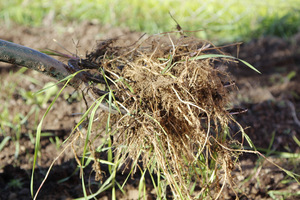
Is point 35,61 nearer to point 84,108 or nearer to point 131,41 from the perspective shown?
point 84,108

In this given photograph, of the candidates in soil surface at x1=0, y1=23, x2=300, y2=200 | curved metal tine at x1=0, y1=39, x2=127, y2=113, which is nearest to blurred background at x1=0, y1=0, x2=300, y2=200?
soil surface at x1=0, y1=23, x2=300, y2=200

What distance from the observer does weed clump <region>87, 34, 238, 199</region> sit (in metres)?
1.23

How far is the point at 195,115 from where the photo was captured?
1.25 metres

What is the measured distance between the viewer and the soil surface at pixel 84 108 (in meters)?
1.74

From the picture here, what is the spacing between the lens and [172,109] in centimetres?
128

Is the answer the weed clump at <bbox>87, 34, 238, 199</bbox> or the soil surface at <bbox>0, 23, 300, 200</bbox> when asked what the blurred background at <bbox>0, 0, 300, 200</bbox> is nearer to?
the soil surface at <bbox>0, 23, 300, 200</bbox>

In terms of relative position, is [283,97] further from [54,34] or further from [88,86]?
[54,34]

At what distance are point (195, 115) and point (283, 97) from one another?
5.44ft

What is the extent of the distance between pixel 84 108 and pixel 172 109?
3.96 feet

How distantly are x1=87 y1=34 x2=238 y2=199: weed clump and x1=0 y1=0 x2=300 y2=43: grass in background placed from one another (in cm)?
222

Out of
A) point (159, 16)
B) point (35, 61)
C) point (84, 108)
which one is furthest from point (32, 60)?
point (159, 16)

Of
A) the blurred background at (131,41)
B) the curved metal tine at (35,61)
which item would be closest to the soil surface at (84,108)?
the blurred background at (131,41)

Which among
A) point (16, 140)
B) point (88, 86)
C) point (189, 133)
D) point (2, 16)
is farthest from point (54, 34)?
point (189, 133)

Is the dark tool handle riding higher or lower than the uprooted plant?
higher
